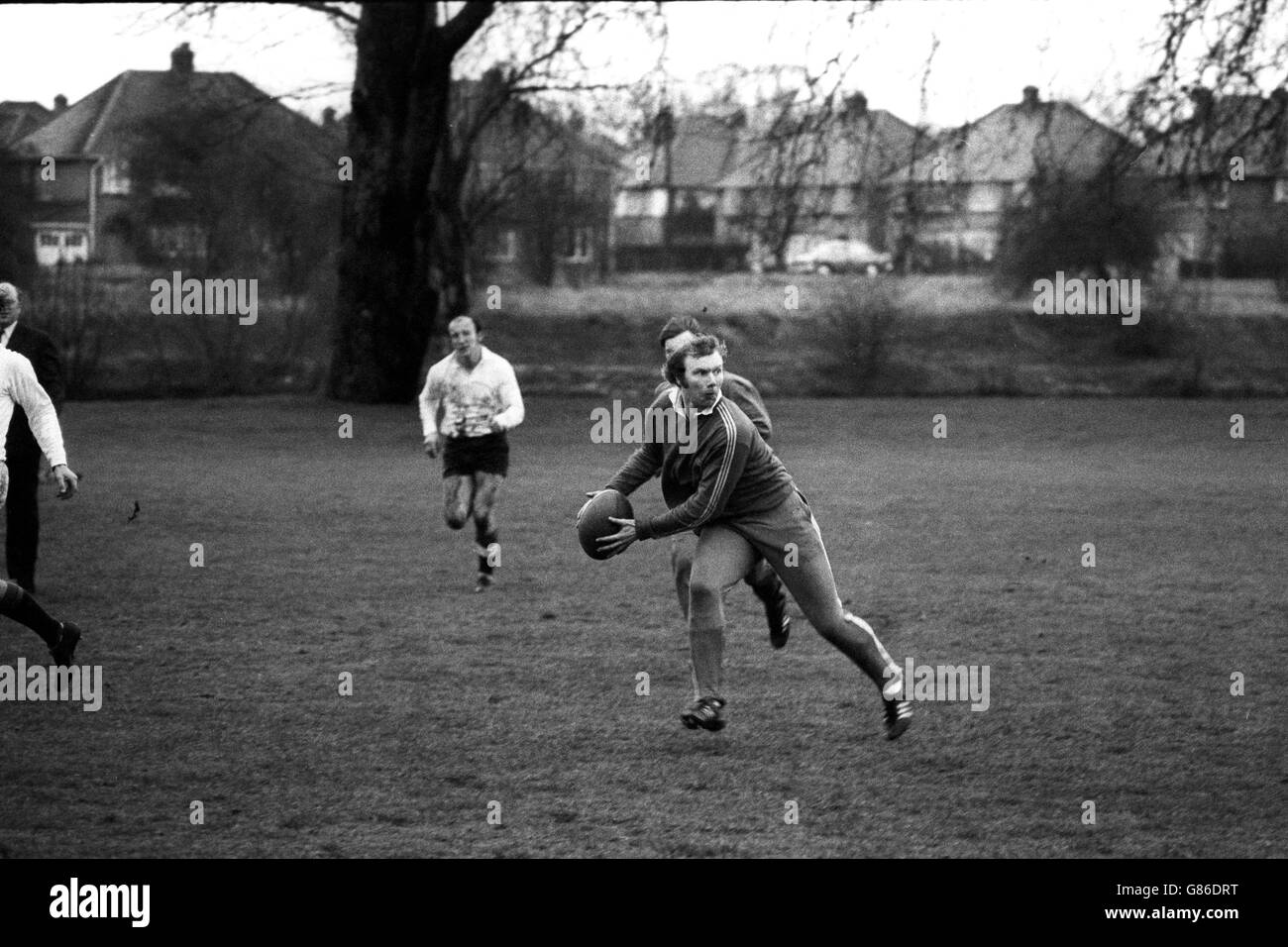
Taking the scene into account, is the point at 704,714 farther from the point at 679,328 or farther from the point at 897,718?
the point at 679,328

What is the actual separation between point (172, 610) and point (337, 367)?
800 inches

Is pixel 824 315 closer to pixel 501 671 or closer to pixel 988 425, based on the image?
pixel 988 425

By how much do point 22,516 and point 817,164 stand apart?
10.3m

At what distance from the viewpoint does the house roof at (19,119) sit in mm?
30016

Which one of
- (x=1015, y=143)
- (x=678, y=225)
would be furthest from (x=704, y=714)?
(x=678, y=225)

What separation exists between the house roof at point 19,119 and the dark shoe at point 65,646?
22.6 metres

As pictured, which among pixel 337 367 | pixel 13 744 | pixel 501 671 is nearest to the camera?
pixel 13 744

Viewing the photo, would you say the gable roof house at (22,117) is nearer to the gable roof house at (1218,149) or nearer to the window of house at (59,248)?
the window of house at (59,248)

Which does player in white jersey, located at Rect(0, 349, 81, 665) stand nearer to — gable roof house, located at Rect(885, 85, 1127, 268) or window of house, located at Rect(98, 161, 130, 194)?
gable roof house, located at Rect(885, 85, 1127, 268)

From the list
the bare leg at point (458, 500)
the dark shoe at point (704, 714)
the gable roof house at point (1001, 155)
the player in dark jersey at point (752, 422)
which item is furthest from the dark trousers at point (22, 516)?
the gable roof house at point (1001, 155)

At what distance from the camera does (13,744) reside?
788cm

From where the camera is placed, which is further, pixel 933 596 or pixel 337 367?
pixel 337 367
